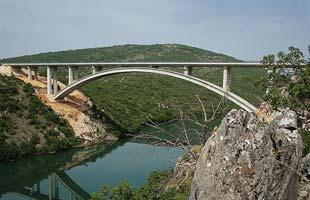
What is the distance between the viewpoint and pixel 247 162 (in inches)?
154

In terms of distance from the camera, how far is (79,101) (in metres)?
36.0

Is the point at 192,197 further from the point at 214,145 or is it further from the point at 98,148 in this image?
the point at 98,148

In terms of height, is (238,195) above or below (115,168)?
above

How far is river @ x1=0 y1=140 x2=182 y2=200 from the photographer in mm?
20188

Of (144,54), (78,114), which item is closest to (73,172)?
(78,114)

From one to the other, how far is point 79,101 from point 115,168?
514 inches

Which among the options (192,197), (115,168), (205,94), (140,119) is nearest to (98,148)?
(115,168)

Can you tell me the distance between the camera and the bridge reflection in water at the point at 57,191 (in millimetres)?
19531

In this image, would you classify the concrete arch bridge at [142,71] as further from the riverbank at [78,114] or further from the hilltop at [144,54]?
the hilltop at [144,54]

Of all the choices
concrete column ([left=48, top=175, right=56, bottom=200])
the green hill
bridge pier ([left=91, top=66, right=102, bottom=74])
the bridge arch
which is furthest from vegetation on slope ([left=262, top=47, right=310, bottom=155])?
bridge pier ([left=91, top=66, right=102, bottom=74])

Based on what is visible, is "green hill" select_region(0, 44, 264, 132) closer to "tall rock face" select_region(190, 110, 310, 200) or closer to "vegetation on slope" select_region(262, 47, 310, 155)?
"vegetation on slope" select_region(262, 47, 310, 155)

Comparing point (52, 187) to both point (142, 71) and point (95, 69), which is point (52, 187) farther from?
point (95, 69)

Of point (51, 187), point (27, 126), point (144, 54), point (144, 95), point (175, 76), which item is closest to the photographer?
point (51, 187)

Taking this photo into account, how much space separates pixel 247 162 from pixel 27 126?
26.3m
